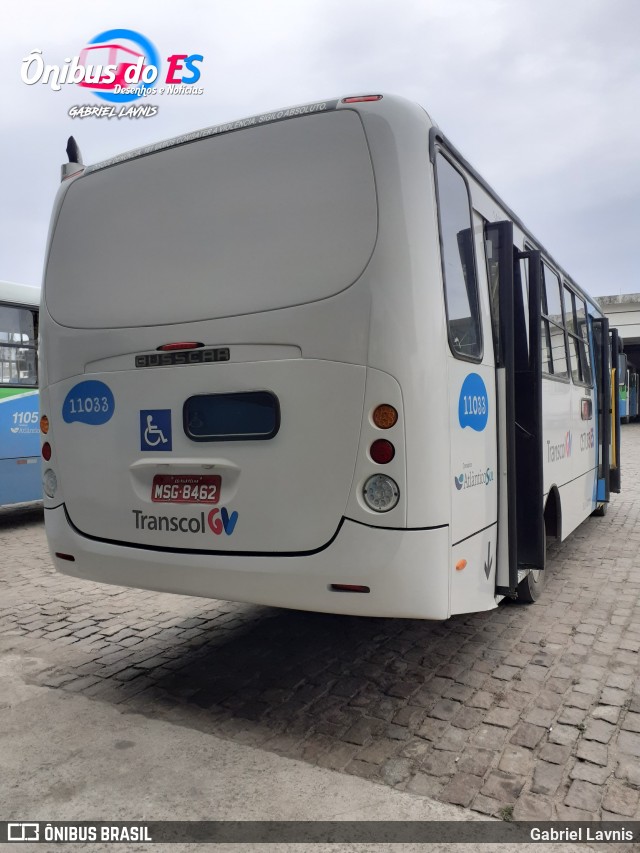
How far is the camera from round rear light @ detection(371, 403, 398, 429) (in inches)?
138

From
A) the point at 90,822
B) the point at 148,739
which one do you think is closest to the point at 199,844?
the point at 90,822

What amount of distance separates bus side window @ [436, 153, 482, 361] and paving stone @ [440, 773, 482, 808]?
2.02 meters

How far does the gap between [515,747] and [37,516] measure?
9937 mm

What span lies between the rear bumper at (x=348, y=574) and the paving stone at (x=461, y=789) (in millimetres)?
719

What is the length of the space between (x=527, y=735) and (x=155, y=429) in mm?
2523

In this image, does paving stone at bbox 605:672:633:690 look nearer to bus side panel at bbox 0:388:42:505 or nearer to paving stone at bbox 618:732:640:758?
paving stone at bbox 618:732:640:758

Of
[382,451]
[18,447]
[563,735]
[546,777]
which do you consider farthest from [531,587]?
[18,447]

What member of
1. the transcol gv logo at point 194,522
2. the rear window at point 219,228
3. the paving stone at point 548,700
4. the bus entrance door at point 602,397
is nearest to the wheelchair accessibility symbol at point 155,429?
the transcol gv logo at point 194,522

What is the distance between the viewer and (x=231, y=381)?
12.7 ft

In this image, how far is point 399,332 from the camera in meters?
3.51

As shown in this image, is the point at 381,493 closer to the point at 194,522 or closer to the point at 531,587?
the point at 194,522

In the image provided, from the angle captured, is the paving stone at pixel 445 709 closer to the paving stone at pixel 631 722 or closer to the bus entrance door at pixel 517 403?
the bus entrance door at pixel 517 403

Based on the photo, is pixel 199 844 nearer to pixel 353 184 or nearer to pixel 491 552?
pixel 491 552

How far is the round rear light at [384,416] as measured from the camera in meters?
3.51
